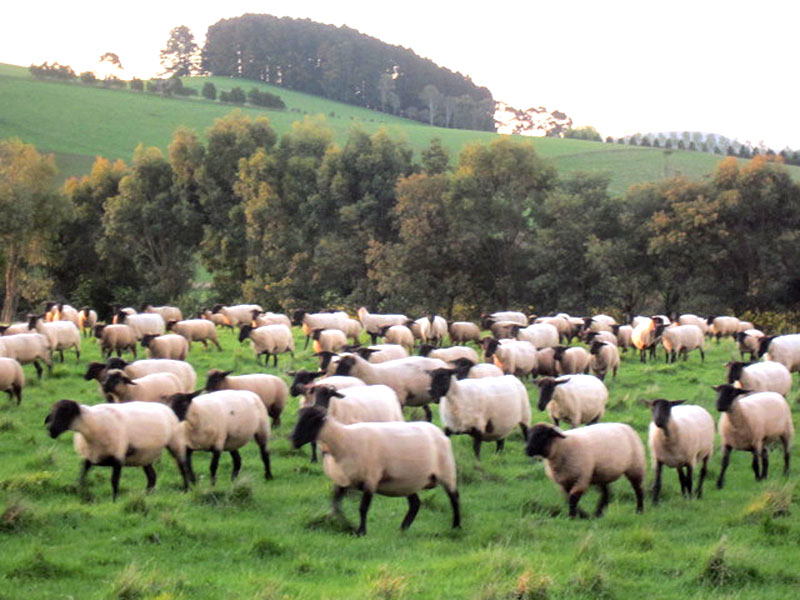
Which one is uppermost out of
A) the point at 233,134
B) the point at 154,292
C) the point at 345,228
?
the point at 233,134

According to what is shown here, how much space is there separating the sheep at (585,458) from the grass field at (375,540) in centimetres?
39

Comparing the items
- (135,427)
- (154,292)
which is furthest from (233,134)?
(135,427)

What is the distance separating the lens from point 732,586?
9.49m

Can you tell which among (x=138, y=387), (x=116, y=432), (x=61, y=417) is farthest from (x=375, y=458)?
(x=138, y=387)

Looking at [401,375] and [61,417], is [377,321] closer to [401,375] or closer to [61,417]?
[401,375]

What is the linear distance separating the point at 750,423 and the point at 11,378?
49.0 feet

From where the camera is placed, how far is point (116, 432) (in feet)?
42.0

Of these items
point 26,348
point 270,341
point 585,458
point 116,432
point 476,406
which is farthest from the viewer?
point 270,341

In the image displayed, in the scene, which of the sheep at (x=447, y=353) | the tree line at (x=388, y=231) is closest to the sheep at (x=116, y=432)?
the sheep at (x=447, y=353)

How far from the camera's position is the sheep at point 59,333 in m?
27.5

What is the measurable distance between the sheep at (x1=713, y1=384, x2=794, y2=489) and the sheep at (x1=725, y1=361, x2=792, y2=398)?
10.6 feet

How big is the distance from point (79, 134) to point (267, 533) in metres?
96.1

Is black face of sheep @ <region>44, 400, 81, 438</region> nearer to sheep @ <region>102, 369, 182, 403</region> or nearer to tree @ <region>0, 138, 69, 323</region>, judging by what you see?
sheep @ <region>102, 369, 182, 403</region>

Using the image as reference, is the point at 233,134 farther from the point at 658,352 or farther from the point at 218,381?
the point at 218,381
